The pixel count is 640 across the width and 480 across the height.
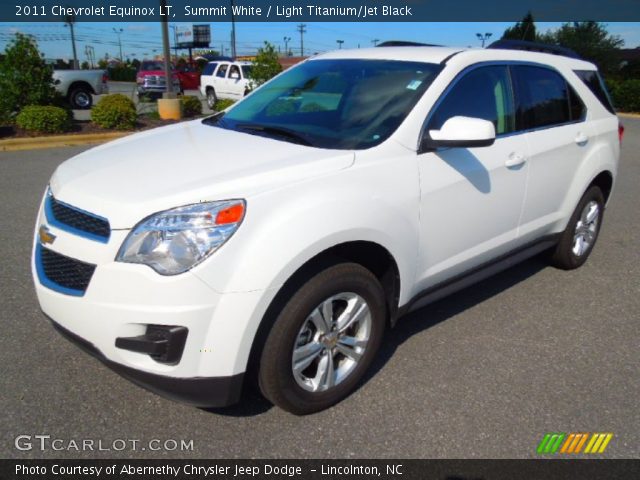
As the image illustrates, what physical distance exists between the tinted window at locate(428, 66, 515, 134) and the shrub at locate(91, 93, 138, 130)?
9878 mm

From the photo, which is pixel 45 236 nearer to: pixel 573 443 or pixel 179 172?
pixel 179 172

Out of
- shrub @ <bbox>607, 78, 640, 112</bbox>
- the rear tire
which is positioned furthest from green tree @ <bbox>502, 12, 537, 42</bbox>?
the rear tire

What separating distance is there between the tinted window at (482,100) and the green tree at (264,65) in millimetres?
11283

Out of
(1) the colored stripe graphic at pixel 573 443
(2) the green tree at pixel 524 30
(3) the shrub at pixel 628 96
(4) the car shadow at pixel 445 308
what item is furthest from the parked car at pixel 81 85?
(2) the green tree at pixel 524 30

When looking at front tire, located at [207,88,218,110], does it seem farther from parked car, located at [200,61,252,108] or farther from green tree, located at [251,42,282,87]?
green tree, located at [251,42,282,87]

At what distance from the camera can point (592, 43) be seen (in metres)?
36.5

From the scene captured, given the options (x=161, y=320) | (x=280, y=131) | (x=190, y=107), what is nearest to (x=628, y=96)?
(x=190, y=107)

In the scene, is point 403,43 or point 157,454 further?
point 403,43

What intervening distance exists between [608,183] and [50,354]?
4.64 m

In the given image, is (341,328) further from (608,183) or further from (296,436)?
(608,183)

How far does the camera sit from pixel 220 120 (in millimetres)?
3625

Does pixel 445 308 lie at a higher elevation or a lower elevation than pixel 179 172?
lower

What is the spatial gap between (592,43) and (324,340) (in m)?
41.5
